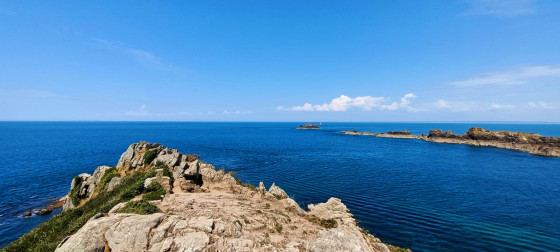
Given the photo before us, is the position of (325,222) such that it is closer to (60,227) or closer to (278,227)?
(278,227)

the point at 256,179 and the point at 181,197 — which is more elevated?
the point at 181,197

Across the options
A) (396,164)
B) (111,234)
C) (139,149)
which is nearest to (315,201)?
(111,234)

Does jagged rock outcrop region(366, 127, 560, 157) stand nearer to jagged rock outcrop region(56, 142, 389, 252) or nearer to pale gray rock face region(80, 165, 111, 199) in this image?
jagged rock outcrop region(56, 142, 389, 252)

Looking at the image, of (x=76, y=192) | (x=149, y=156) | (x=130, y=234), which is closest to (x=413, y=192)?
(x=130, y=234)

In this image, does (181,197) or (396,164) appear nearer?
(181,197)

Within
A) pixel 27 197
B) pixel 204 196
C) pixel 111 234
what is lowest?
pixel 27 197

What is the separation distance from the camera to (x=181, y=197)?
27.8m

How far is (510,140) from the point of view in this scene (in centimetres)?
11344

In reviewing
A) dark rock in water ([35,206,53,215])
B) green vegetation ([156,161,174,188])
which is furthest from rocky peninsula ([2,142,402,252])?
dark rock in water ([35,206,53,215])

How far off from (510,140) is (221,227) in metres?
152

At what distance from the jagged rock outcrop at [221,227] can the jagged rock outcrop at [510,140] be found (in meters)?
116

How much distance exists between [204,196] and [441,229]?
3167 cm

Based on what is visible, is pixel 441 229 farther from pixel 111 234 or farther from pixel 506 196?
pixel 111 234

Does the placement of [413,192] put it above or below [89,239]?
below
